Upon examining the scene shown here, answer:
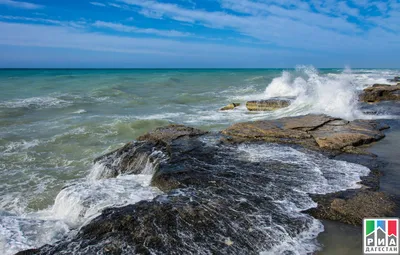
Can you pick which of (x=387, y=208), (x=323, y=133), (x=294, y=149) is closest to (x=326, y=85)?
(x=323, y=133)

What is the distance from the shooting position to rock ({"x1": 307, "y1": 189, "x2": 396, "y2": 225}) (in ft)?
13.7

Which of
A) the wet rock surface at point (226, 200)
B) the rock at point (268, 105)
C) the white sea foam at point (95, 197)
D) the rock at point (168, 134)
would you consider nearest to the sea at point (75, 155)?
the white sea foam at point (95, 197)

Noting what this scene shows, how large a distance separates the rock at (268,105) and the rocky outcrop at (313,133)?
5.77 meters

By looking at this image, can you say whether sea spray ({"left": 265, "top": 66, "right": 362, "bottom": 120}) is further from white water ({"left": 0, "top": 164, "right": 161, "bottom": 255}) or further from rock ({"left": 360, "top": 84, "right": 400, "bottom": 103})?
white water ({"left": 0, "top": 164, "right": 161, "bottom": 255})

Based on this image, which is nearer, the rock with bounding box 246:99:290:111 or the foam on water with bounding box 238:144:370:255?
the foam on water with bounding box 238:144:370:255

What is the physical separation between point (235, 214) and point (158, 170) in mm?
2152

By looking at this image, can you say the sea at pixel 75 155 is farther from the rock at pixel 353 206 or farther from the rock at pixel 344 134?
the rock at pixel 344 134

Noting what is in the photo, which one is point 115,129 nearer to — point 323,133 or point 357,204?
point 323,133

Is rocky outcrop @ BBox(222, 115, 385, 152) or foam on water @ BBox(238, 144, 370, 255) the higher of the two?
rocky outcrop @ BBox(222, 115, 385, 152)

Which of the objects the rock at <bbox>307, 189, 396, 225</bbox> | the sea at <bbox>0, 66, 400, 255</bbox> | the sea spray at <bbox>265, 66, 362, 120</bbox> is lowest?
the sea at <bbox>0, 66, 400, 255</bbox>

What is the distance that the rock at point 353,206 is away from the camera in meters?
4.16

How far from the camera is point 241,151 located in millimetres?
6723

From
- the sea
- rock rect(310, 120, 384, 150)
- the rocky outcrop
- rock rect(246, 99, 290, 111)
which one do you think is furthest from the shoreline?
rock rect(246, 99, 290, 111)

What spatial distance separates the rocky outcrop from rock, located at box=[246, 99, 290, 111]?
5.77 metres
